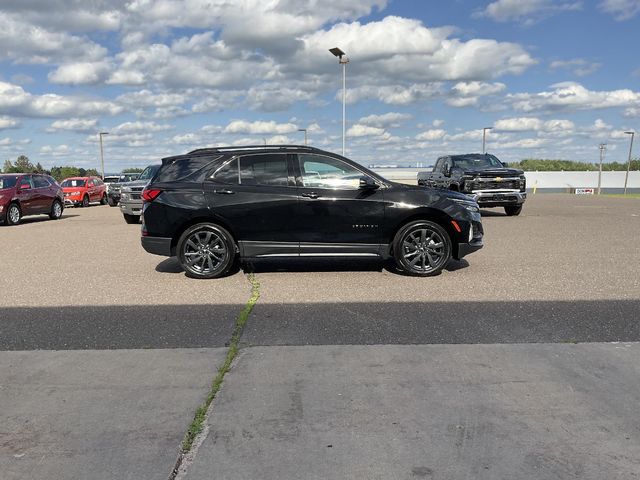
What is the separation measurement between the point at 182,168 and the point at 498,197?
12168 mm

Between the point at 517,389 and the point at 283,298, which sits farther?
the point at 283,298

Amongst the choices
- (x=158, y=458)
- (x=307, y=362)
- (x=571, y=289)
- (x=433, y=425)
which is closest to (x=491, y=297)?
(x=571, y=289)

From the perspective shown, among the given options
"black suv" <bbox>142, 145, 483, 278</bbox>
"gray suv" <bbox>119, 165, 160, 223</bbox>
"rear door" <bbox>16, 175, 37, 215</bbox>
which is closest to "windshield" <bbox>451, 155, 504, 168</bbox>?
"gray suv" <bbox>119, 165, 160, 223</bbox>

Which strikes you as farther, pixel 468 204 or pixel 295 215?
pixel 468 204

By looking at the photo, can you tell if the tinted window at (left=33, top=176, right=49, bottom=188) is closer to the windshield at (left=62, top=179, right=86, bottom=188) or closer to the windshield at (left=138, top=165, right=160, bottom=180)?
the windshield at (left=138, top=165, right=160, bottom=180)

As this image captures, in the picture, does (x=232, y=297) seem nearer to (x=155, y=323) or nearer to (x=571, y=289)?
(x=155, y=323)

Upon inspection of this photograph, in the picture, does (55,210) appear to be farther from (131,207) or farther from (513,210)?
(513,210)

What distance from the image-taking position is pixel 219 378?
3891 millimetres

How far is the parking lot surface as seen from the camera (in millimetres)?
2908

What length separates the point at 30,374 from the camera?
4.03 m

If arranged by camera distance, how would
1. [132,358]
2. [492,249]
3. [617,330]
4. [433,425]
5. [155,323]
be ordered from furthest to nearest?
[492,249]
[155,323]
[617,330]
[132,358]
[433,425]

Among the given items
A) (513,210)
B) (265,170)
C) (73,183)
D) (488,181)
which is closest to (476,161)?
(488,181)

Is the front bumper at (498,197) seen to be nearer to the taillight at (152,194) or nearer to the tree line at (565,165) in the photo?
the taillight at (152,194)

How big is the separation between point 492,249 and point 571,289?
3.55 metres
